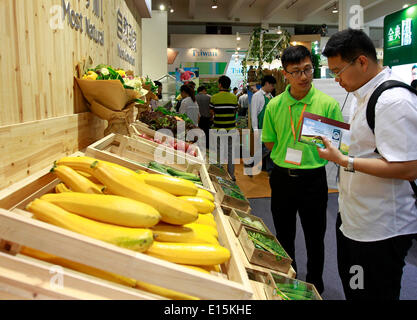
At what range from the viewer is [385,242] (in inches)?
66.4

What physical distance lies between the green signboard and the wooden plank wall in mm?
5938

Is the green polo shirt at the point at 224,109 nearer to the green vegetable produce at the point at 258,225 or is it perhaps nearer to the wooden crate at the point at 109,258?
the green vegetable produce at the point at 258,225

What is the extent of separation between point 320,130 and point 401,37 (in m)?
6.04

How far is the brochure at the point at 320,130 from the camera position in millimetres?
1725

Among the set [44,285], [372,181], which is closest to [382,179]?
[372,181]

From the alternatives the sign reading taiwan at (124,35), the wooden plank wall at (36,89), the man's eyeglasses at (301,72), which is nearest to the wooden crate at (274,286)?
the wooden plank wall at (36,89)

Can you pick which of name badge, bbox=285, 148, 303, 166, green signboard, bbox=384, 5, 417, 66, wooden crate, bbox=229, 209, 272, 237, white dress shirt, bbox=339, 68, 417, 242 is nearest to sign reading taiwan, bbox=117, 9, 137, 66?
name badge, bbox=285, 148, 303, 166

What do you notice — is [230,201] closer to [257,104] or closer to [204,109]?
[257,104]

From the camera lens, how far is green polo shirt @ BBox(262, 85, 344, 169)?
101 inches

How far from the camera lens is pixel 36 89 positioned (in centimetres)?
160

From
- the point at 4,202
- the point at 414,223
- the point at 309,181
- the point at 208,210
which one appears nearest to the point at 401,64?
the point at 309,181

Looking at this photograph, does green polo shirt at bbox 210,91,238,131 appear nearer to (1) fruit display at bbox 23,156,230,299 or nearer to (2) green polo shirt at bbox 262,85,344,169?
(2) green polo shirt at bbox 262,85,344,169
